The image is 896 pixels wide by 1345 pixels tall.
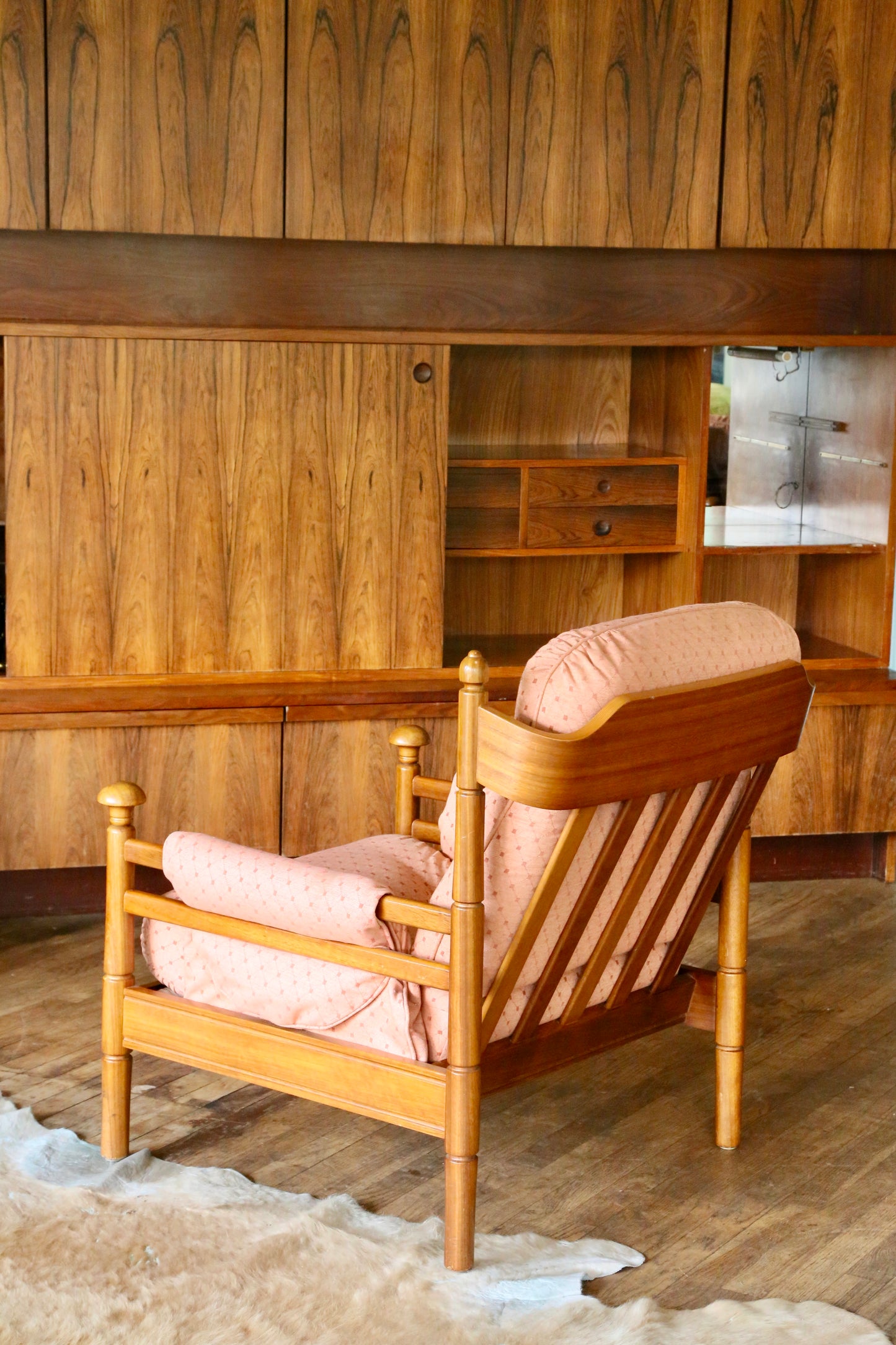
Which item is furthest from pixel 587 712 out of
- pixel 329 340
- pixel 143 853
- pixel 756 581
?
pixel 756 581

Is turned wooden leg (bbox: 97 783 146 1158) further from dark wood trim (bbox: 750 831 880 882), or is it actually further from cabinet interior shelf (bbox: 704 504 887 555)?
dark wood trim (bbox: 750 831 880 882)

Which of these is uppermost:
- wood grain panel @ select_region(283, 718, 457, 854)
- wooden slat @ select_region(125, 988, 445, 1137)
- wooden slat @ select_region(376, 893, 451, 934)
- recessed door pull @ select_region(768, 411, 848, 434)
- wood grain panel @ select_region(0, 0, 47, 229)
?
wood grain panel @ select_region(0, 0, 47, 229)

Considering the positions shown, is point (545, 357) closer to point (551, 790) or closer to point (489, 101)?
point (489, 101)

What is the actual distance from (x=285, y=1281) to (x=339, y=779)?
66.9 inches

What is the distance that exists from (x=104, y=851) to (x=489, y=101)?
6.52ft

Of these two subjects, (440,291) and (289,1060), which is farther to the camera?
(440,291)

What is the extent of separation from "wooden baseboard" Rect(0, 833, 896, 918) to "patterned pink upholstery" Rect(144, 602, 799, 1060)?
1.45 meters

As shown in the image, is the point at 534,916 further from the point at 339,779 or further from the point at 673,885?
the point at 339,779

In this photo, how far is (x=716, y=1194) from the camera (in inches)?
106

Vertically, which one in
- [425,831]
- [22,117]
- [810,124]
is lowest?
[425,831]

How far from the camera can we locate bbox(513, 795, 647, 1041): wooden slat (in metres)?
2.34

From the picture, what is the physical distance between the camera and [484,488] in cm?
406

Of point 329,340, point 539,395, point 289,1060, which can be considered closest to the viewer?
point 289,1060

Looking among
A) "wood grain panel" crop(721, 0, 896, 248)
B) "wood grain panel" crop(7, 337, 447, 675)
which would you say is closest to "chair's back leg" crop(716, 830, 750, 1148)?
"wood grain panel" crop(7, 337, 447, 675)
